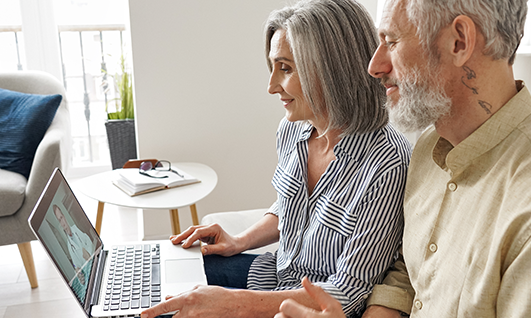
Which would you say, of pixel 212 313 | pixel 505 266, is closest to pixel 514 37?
pixel 505 266

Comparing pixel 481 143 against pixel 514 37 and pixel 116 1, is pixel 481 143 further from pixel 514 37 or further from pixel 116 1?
pixel 116 1

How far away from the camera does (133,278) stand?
112 centimetres

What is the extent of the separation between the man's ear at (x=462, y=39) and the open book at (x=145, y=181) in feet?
4.58

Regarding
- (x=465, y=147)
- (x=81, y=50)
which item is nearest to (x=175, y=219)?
(x=465, y=147)

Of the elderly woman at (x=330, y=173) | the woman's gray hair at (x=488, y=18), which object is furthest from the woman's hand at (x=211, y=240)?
the woman's gray hair at (x=488, y=18)

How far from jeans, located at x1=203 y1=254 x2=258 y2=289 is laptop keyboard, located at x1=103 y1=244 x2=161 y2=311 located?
0.16 m

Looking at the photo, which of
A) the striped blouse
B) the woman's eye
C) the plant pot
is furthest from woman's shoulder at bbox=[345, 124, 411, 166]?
the plant pot

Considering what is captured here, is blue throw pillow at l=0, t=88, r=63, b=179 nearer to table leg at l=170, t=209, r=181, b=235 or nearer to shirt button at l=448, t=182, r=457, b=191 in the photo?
table leg at l=170, t=209, r=181, b=235

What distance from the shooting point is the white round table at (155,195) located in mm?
1814

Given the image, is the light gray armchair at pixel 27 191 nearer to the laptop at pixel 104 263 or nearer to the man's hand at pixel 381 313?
the laptop at pixel 104 263

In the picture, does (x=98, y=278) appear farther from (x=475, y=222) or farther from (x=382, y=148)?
(x=475, y=222)

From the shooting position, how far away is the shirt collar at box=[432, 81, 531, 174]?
78cm

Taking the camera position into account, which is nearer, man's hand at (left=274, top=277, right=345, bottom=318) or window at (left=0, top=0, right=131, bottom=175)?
man's hand at (left=274, top=277, right=345, bottom=318)

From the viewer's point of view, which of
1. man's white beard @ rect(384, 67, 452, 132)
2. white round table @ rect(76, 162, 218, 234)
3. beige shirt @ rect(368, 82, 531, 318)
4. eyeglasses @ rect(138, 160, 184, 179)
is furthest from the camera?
eyeglasses @ rect(138, 160, 184, 179)
